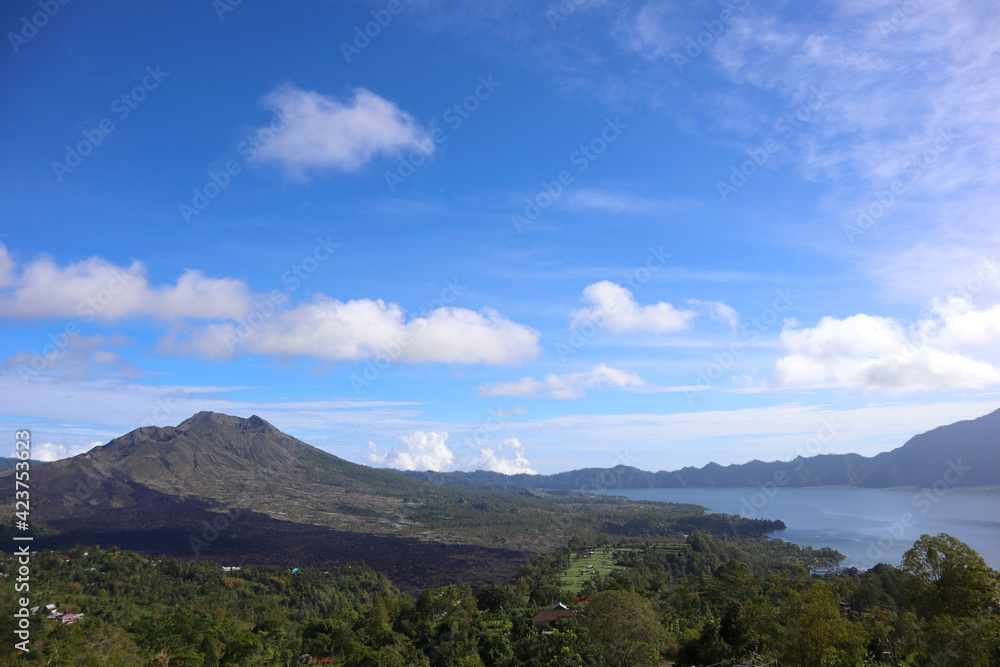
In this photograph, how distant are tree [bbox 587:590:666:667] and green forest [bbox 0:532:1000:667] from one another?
7 cm

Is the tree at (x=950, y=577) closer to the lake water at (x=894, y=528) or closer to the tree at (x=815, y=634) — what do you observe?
the tree at (x=815, y=634)

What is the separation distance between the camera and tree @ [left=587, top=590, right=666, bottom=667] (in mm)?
24784

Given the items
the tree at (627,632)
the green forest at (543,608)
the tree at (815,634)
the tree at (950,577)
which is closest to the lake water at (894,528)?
the green forest at (543,608)

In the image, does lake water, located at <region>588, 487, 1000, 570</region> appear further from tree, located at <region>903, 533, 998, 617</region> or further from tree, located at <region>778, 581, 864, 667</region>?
tree, located at <region>778, 581, 864, 667</region>

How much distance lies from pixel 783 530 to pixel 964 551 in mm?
170356

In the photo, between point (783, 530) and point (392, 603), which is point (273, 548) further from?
point (783, 530)

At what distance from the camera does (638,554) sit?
11462cm

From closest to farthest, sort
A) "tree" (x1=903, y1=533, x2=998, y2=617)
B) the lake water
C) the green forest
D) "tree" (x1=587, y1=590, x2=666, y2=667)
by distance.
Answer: "tree" (x1=903, y1=533, x2=998, y2=617)
the green forest
"tree" (x1=587, y1=590, x2=666, y2=667)
the lake water

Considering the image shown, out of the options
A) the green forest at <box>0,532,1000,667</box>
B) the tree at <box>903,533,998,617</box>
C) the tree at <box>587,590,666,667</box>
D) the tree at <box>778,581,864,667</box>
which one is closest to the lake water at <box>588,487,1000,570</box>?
the green forest at <box>0,532,1000,667</box>

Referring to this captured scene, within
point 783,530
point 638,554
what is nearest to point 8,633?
point 638,554

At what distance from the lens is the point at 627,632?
25.3m

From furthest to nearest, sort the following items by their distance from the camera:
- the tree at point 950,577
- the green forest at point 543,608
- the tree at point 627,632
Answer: the tree at point 627,632, the green forest at point 543,608, the tree at point 950,577

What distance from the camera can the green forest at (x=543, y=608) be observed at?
20.4 m

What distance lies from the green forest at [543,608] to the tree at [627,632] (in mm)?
75
